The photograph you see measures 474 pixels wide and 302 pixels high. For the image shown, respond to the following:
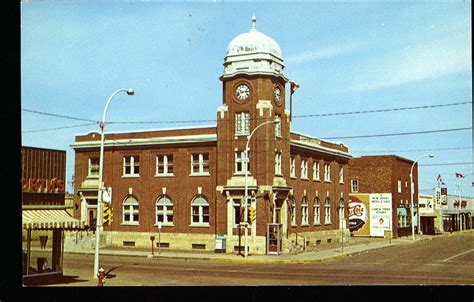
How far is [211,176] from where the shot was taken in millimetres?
45094

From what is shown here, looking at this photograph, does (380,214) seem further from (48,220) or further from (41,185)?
(48,220)

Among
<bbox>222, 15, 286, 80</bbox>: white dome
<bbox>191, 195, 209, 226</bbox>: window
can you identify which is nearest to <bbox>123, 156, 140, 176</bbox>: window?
<bbox>191, 195, 209, 226</bbox>: window

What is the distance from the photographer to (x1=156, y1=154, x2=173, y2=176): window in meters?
47.1

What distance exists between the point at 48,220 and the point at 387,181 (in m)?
52.5

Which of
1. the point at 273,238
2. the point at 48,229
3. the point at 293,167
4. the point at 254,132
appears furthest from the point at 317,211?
the point at 48,229

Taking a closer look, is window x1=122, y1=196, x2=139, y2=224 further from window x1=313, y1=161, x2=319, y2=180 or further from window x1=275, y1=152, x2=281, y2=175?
window x1=313, y1=161, x2=319, y2=180

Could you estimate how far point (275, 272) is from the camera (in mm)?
29844

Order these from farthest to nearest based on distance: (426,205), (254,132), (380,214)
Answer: (426,205) < (380,214) < (254,132)

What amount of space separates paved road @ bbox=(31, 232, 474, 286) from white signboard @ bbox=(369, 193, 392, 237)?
2850 cm

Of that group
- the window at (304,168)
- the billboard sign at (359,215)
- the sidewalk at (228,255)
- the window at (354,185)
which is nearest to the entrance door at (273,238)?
the sidewalk at (228,255)
